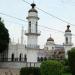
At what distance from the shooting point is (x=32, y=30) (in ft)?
165

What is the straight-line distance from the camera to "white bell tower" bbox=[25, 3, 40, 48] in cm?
4972

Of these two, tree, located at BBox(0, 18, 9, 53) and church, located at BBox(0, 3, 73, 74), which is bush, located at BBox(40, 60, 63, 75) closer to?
church, located at BBox(0, 3, 73, 74)

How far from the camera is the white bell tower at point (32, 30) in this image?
49.7 metres

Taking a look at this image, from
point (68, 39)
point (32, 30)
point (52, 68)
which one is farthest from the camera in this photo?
point (68, 39)

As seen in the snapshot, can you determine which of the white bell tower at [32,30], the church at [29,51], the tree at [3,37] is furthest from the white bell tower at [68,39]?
the tree at [3,37]

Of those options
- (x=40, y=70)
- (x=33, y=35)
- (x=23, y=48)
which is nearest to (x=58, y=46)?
(x=23, y=48)

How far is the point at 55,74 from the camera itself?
20.7 m

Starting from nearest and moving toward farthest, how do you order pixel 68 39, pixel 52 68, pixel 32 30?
pixel 52 68 → pixel 32 30 → pixel 68 39

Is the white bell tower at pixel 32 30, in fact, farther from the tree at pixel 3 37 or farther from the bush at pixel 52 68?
the bush at pixel 52 68

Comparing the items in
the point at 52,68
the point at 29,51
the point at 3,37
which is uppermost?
the point at 3,37

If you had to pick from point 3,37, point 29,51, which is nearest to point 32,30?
point 29,51

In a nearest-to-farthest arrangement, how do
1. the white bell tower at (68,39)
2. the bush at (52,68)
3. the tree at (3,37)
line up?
the bush at (52,68), the tree at (3,37), the white bell tower at (68,39)

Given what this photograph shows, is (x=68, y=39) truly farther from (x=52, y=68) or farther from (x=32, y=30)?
(x=52, y=68)

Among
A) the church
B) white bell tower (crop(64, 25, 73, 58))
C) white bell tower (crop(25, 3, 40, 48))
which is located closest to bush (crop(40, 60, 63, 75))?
the church
